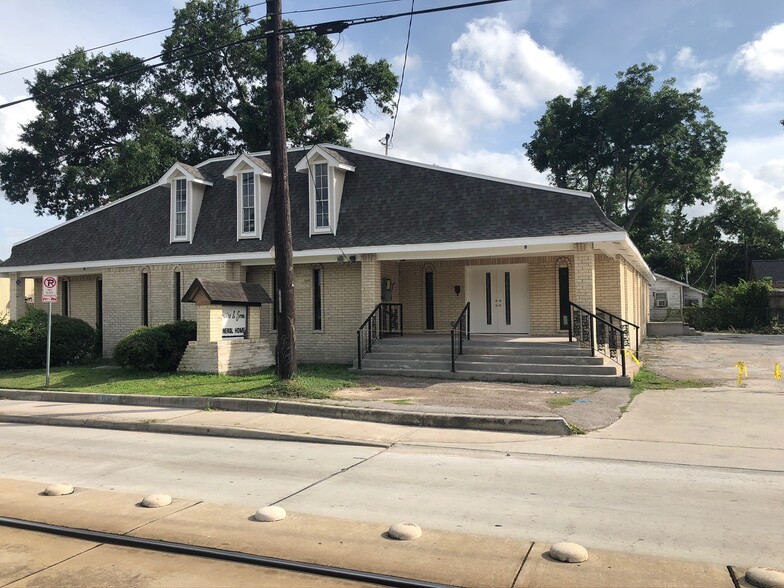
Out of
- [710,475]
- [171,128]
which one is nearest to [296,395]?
[710,475]

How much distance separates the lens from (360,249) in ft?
56.3

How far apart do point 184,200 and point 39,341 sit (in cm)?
619

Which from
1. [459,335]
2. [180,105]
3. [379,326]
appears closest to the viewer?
[459,335]

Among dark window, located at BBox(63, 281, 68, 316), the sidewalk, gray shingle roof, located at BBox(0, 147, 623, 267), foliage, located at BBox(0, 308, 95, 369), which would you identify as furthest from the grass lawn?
dark window, located at BBox(63, 281, 68, 316)

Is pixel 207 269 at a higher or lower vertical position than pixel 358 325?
higher

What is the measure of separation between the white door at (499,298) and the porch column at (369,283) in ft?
10.7

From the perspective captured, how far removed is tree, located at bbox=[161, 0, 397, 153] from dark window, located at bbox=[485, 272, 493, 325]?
16112 millimetres

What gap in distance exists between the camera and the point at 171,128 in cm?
3422

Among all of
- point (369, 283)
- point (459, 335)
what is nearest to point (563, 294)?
point (459, 335)

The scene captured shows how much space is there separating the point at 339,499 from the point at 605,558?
2749mm

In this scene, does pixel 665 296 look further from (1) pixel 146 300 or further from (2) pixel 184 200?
(1) pixel 146 300

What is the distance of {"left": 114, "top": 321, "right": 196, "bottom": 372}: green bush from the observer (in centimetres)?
1567

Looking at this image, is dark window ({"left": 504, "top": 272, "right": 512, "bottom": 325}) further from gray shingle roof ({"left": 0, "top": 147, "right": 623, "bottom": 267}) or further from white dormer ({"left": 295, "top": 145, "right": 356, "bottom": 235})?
white dormer ({"left": 295, "top": 145, "right": 356, "bottom": 235})

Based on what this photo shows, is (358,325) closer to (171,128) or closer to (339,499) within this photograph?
(339,499)
